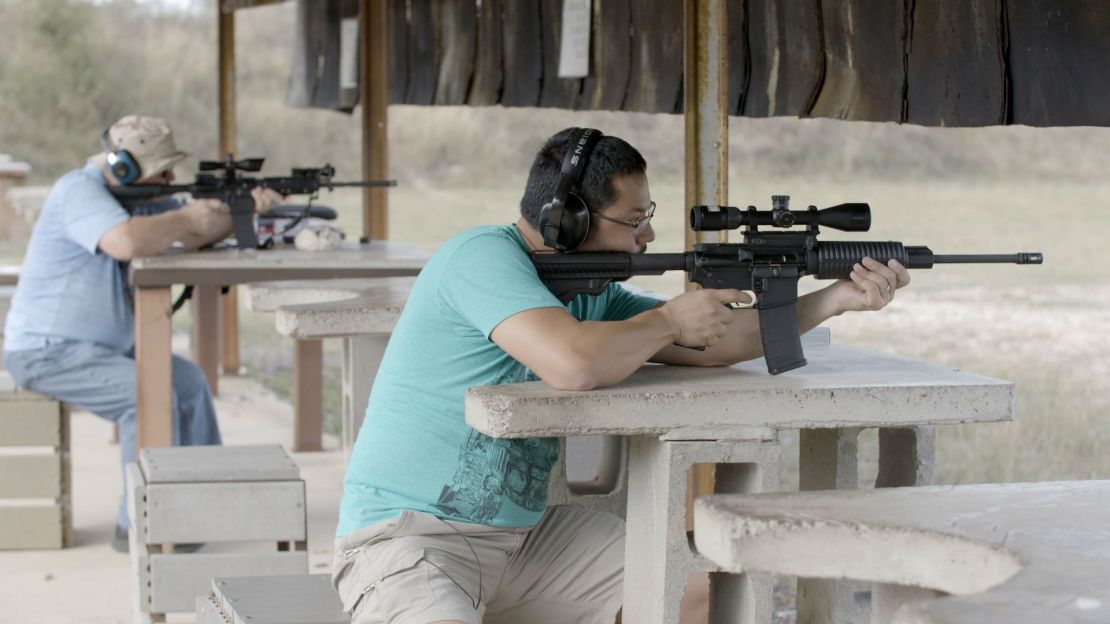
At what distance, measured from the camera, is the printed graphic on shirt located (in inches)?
107

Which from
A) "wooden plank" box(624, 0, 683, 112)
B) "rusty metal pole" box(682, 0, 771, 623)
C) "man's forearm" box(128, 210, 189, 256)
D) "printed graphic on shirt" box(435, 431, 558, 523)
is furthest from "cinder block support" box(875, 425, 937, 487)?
"man's forearm" box(128, 210, 189, 256)

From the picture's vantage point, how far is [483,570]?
2740 millimetres

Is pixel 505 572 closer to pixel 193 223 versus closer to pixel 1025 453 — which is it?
pixel 193 223

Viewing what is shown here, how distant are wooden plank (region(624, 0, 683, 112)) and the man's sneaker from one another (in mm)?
2230

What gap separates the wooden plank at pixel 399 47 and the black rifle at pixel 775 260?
488 centimetres

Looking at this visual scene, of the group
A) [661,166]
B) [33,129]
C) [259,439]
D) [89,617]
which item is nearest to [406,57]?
[259,439]

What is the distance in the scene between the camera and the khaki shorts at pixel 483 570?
101 inches

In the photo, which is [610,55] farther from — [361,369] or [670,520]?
[670,520]

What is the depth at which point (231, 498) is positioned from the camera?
4.07 metres

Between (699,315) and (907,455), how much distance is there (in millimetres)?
626

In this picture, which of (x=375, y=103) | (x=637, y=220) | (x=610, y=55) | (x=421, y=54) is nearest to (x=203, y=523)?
(x=637, y=220)

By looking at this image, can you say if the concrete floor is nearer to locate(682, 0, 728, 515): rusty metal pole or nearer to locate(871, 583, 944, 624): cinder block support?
locate(682, 0, 728, 515): rusty metal pole

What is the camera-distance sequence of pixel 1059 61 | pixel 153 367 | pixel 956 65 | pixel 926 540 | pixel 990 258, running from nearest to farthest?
pixel 926 540
pixel 990 258
pixel 1059 61
pixel 956 65
pixel 153 367

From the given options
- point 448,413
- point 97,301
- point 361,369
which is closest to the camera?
point 448,413
